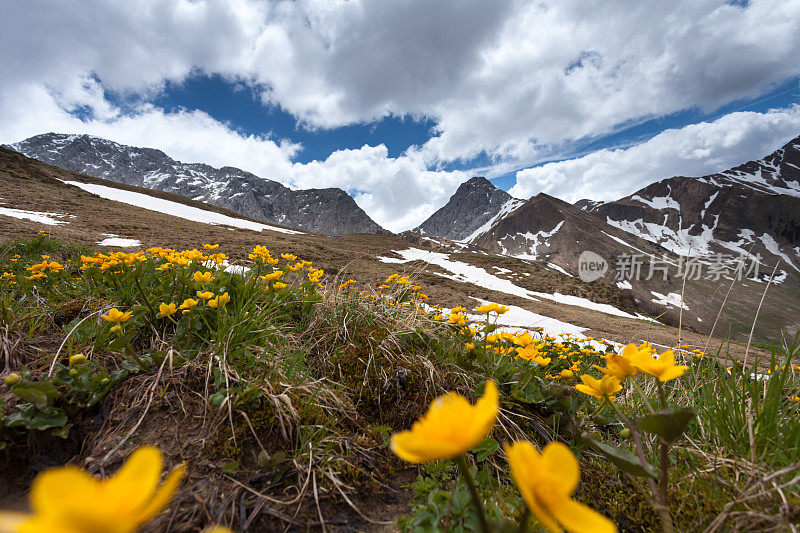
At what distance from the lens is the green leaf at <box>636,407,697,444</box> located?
898 millimetres

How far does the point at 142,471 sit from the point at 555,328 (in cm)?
1019

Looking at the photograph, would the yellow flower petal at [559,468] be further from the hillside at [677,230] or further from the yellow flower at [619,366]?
the hillside at [677,230]

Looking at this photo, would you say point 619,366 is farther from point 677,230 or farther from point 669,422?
point 677,230

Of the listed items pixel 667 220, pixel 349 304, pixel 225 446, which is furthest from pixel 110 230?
pixel 667 220

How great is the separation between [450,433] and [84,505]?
512 mm

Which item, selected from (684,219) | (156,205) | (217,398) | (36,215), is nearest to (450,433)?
(217,398)

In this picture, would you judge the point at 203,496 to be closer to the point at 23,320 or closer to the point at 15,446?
the point at 15,446

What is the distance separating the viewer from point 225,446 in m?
1.30

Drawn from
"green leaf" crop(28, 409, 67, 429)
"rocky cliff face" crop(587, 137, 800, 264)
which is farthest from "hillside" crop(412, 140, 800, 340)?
"green leaf" crop(28, 409, 67, 429)

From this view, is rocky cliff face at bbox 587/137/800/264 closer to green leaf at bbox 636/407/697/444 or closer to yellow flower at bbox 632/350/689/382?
yellow flower at bbox 632/350/689/382

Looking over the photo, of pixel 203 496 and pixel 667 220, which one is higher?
pixel 667 220

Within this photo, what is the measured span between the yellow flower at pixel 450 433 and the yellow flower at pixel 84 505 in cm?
36

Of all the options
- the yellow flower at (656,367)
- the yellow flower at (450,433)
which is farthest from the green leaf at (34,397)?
the yellow flower at (656,367)

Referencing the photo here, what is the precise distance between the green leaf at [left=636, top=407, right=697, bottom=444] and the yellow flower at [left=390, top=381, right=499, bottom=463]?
673mm
